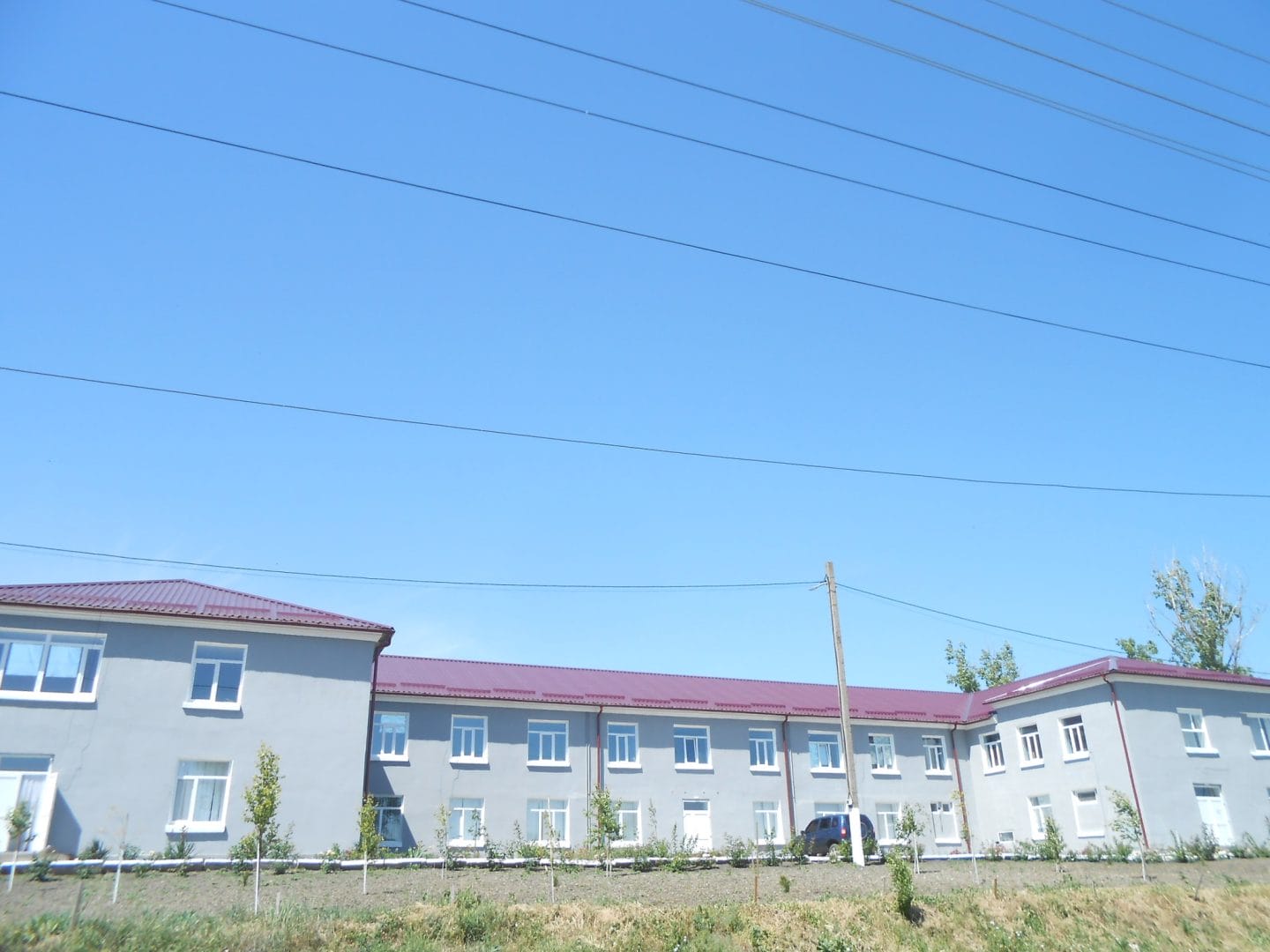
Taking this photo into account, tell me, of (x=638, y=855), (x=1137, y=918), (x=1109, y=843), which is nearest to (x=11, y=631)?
(x=638, y=855)

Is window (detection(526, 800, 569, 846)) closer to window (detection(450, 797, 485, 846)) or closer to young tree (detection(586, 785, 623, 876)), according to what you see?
window (detection(450, 797, 485, 846))

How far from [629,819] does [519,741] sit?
466 cm

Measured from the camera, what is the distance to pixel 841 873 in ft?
80.0

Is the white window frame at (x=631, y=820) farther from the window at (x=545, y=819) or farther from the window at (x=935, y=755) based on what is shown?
the window at (x=935, y=755)

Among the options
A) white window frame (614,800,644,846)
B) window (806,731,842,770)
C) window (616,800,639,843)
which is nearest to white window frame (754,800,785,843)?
window (806,731,842,770)

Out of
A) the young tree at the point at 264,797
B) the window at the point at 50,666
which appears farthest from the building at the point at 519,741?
the young tree at the point at 264,797

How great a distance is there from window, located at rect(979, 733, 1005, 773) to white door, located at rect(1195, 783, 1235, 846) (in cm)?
727

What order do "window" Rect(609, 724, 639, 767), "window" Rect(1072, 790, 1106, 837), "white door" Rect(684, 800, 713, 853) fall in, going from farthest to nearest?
"window" Rect(609, 724, 639, 767), "white door" Rect(684, 800, 713, 853), "window" Rect(1072, 790, 1106, 837)

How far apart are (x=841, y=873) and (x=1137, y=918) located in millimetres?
6514

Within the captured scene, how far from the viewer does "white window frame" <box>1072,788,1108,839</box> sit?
33.7m

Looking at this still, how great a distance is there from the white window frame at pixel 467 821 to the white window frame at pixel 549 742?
224cm

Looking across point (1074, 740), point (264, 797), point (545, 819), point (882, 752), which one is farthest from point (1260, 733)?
point (264, 797)

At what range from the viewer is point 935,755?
40.2 m

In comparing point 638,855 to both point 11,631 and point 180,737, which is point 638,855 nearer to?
point 180,737
